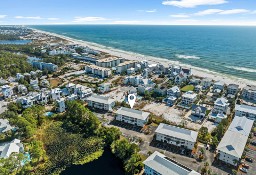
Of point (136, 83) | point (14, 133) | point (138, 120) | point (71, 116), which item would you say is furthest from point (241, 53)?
point (14, 133)

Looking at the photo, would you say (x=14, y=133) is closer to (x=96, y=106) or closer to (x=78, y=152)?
(x=78, y=152)

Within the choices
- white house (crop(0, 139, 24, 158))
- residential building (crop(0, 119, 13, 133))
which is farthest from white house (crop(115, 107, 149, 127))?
residential building (crop(0, 119, 13, 133))

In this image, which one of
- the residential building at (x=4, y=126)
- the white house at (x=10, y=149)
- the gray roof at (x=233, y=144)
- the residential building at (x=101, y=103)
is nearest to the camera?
the white house at (x=10, y=149)

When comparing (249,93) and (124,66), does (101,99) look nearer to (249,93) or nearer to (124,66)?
(124,66)

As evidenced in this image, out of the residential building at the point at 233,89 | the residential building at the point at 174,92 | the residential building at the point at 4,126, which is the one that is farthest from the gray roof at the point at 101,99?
the residential building at the point at 233,89

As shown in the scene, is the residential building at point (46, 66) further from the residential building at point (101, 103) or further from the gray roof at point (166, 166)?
the gray roof at point (166, 166)
